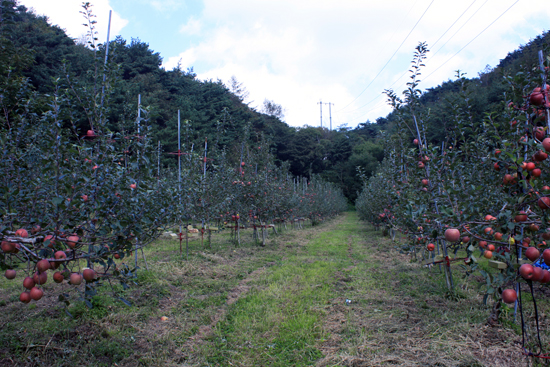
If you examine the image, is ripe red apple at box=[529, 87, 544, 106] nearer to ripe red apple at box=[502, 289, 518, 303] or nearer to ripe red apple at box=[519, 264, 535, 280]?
ripe red apple at box=[519, 264, 535, 280]

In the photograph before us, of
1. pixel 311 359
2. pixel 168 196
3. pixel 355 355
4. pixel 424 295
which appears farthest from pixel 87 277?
pixel 424 295

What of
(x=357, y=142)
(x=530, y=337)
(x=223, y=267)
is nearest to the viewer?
(x=530, y=337)

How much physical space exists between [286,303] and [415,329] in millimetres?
1825

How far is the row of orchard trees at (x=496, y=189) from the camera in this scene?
2.03 meters

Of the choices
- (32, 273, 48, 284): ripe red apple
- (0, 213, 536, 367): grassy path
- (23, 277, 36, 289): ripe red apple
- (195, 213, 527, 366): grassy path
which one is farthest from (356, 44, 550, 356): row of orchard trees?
(23, 277, 36, 289): ripe red apple

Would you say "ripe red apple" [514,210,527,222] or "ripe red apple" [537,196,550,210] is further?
"ripe red apple" [514,210,527,222]

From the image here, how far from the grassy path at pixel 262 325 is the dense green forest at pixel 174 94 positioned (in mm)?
2459

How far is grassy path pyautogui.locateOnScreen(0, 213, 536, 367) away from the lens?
3045 mm

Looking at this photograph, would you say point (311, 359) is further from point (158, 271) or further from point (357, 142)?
point (357, 142)

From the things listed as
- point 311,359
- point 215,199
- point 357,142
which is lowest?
point 311,359

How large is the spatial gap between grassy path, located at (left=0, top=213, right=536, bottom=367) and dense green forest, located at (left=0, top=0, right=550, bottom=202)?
2.46 meters

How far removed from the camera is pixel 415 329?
364cm

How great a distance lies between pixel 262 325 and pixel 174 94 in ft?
94.6

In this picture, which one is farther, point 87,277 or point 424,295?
point 424,295
